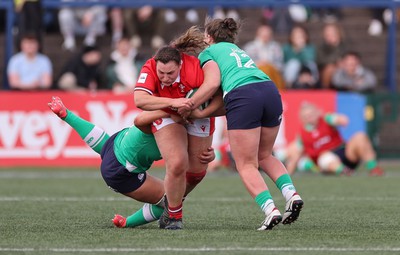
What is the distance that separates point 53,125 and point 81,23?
4.22m

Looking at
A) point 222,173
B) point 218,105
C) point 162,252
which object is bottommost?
point 222,173

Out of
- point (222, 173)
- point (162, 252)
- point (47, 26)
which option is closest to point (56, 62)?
point (47, 26)

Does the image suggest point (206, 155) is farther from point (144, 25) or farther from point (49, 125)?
point (144, 25)

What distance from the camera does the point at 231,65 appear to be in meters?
8.05

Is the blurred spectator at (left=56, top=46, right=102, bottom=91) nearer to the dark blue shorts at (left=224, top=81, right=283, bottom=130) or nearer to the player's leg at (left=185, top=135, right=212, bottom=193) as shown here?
the player's leg at (left=185, top=135, right=212, bottom=193)

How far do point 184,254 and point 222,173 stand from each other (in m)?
9.63

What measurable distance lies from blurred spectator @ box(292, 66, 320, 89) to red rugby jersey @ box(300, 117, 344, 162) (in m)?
2.09

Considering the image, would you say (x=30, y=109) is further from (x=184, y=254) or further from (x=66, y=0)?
(x=184, y=254)

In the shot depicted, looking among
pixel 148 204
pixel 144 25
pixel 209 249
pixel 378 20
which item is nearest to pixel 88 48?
pixel 144 25

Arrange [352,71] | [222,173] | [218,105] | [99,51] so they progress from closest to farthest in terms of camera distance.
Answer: [218,105], [222,173], [352,71], [99,51]

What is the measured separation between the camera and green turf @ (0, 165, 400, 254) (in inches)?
270

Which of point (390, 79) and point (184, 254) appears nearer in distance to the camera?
point (184, 254)

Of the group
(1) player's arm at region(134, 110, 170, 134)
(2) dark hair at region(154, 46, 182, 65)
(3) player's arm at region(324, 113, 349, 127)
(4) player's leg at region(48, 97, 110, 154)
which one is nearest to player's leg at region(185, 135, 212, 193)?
(1) player's arm at region(134, 110, 170, 134)

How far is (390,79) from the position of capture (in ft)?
61.3
